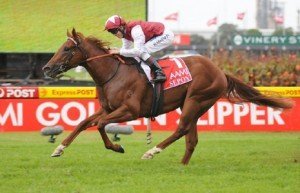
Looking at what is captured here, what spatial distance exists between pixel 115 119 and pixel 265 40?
1207 inches

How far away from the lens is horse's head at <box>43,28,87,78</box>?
10742mm

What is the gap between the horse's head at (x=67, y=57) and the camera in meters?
10.7

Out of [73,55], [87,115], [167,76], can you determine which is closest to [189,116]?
[167,76]

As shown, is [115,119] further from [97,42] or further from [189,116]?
[97,42]

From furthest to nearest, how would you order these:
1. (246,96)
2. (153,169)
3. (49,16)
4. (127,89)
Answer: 1. (49,16)
2. (246,96)
3. (127,89)
4. (153,169)

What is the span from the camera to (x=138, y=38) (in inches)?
424

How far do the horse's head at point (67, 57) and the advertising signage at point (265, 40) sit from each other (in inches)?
1081

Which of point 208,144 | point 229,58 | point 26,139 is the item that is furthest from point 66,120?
point 229,58

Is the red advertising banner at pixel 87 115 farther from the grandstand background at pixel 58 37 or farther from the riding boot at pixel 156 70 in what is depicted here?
the riding boot at pixel 156 70

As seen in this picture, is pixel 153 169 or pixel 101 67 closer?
pixel 153 169

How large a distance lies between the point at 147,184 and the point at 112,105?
213 cm

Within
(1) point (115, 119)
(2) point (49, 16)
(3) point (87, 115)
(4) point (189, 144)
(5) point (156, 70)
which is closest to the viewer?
(1) point (115, 119)

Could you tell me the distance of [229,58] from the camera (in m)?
25.0

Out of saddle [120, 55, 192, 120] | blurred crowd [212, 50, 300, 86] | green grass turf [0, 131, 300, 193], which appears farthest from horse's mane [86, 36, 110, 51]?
blurred crowd [212, 50, 300, 86]
